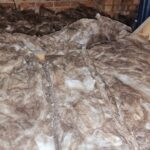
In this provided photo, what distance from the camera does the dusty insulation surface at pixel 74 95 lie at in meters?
1.66

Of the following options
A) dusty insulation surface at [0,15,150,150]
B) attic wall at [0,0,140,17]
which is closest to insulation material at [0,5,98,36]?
attic wall at [0,0,140,17]

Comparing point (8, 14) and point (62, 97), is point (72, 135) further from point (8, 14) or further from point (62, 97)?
point (8, 14)

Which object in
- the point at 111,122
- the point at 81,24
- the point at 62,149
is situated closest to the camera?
the point at 62,149

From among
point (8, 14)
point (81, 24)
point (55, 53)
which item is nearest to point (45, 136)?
point (55, 53)

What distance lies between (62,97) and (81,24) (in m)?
1.15

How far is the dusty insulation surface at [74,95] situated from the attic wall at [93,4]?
1.06m

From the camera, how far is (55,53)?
8.04 ft

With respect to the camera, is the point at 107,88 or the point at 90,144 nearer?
the point at 90,144

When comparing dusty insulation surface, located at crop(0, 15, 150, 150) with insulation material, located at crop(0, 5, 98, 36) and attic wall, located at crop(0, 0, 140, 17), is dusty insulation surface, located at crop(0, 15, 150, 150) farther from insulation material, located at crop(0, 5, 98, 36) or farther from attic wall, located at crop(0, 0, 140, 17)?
attic wall, located at crop(0, 0, 140, 17)

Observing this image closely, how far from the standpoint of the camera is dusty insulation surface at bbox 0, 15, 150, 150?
166cm

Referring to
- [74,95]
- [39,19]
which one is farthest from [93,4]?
[74,95]

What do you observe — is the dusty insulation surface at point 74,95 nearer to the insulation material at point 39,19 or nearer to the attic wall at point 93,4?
the insulation material at point 39,19

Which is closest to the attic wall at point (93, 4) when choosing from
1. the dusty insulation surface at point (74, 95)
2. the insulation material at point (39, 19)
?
the insulation material at point (39, 19)

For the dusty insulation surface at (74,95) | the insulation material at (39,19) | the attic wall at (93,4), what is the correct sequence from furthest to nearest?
the attic wall at (93,4), the insulation material at (39,19), the dusty insulation surface at (74,95)
